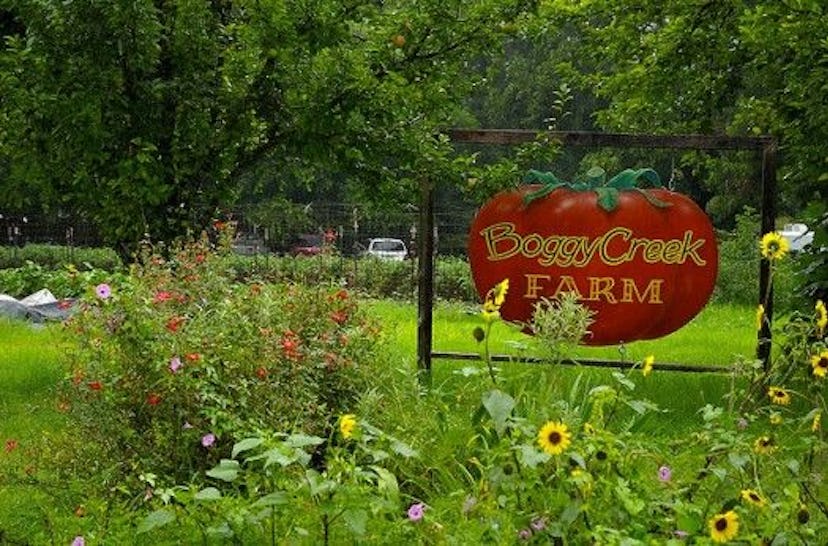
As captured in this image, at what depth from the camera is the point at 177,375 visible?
4262mm

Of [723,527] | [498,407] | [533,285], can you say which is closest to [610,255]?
[533,285]

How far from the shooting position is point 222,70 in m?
6.81

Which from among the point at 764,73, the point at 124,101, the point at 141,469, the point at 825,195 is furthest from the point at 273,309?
the point at 764,73

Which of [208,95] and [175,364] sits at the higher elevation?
[208,95]

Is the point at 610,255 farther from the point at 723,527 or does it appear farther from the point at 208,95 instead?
the point at 723,527

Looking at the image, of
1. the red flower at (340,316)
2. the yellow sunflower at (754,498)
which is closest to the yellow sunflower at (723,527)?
the yellow sunflower at (754,498)

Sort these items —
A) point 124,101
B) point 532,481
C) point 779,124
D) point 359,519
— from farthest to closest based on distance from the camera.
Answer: point 779,124, point 124,101, point 532,481, point 359,519

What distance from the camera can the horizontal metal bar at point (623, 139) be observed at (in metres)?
7.19

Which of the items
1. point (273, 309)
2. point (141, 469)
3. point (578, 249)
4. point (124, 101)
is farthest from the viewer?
point (578, 249)

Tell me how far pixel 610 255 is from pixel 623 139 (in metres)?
0.77

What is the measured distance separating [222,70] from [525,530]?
4.46 metres

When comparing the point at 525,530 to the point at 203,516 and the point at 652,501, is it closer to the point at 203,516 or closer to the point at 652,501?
the point at 652,501

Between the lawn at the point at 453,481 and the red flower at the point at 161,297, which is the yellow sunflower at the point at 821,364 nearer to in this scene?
the lawn at the point at 453,481

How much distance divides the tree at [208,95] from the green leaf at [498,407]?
12.5ft
